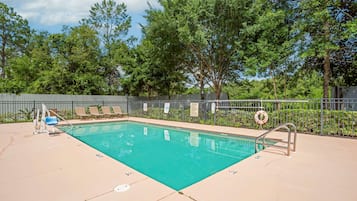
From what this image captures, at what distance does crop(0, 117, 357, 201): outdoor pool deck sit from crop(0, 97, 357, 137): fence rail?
1936 millimetres

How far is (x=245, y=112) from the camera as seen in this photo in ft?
26.9

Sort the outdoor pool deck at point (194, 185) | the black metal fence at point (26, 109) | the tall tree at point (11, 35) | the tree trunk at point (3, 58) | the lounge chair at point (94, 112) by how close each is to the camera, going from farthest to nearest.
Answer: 1. the tree trunk at point (3, 58)
2. the tall tree at point (11, 35)
3. the lounge chair at point (94, 112)
4. the black metal fence at point (26, 109)
5. the outdoor pool deck at point (194, 185)

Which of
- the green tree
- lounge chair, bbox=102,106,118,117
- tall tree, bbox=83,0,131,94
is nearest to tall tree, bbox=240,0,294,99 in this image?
lounge chair, bbox=102,106,118,117

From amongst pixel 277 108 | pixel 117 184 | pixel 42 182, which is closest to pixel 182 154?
pixel 117 184

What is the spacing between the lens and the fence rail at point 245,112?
616 centimetres

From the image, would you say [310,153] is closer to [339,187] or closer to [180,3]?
[339,187]

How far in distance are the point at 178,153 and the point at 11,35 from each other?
82.2 feet

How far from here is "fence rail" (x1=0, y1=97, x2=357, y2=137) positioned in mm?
6164

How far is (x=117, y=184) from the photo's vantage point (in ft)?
9.06

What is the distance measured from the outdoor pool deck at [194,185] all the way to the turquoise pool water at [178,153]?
79 centimetres

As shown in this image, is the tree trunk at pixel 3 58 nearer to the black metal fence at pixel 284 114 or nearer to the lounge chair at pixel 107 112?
the lounge chair at pixel 107 112

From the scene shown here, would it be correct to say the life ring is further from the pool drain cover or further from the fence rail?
the pool drain cover

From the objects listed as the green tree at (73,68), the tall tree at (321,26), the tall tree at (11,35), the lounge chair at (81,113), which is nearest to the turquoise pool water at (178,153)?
the tall tree at (321,26)

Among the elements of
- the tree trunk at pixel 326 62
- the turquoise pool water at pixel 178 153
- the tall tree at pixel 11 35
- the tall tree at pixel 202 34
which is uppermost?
the tall tree at pixel 11 35
